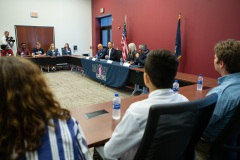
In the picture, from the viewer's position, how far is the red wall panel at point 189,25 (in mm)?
4027

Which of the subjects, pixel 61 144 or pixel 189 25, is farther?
pixel 189 25

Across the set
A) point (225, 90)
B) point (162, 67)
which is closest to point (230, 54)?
point (225, 90)

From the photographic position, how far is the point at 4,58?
2.20ft

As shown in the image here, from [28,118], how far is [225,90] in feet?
4.42

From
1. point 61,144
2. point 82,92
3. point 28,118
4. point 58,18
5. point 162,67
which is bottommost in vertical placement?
point 82,92

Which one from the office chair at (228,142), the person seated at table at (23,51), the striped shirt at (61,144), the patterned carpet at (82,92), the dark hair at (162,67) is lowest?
the patterned carpet at (82,92)

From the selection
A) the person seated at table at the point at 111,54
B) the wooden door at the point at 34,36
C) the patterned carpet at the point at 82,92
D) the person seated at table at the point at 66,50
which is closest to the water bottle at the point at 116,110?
the patterned carpet at the point at 82,92

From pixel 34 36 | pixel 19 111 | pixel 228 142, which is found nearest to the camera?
pixel 19 111

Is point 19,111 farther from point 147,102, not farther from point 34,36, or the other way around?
point 34,36

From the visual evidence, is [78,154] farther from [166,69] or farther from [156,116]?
[166,69]

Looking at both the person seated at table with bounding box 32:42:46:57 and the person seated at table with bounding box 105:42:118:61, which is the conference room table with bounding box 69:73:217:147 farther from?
the person seated at table with bounding box 32:42:46:57

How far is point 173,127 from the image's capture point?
83 centimetres

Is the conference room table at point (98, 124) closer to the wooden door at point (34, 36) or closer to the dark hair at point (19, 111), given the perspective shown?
the dark hair at point (19, 111)

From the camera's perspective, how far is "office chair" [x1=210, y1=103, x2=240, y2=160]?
3.87 ft
